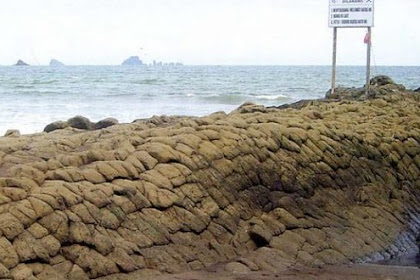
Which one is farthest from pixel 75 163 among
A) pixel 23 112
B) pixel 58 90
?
pixel 58 90

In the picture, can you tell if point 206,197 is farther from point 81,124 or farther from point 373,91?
point 373,91

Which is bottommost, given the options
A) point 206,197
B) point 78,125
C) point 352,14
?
point 206,197

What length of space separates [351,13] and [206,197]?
8145mm

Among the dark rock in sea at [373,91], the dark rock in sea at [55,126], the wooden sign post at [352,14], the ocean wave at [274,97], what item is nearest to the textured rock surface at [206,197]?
the dark rock in sea at [55,126]

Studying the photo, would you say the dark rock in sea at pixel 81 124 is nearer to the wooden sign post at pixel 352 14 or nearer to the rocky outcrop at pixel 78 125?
the rocky outcrop at pixel 78 125

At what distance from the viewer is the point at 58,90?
41.6 meters

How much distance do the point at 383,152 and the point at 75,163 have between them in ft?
15.2

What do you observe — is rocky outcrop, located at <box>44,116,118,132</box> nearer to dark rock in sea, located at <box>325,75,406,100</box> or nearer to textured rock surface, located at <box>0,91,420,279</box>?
textured rock surface, located at <box>0,91,420,279</box>

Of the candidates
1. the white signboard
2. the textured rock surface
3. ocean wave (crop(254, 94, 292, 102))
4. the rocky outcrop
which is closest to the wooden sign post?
the white signboard

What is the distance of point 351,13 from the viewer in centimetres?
1511

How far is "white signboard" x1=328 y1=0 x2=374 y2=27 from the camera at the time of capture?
1502cm

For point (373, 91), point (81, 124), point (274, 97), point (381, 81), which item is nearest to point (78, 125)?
point (81, 124)

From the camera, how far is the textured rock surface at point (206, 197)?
6.86m

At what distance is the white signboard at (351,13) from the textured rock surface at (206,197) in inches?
184
